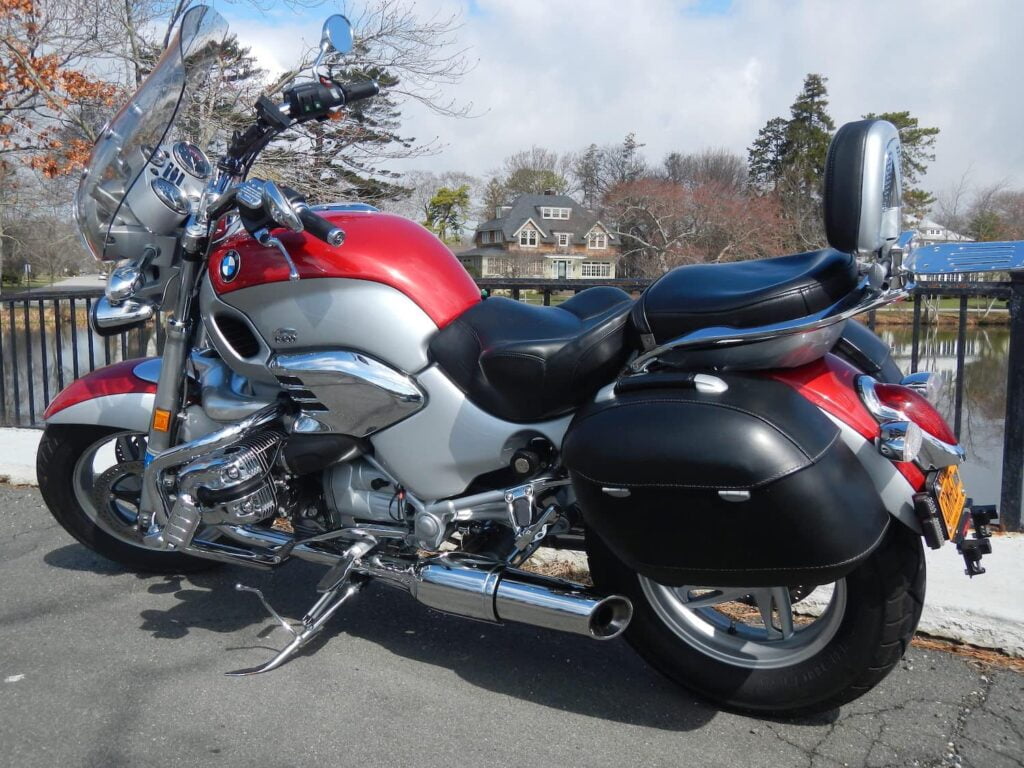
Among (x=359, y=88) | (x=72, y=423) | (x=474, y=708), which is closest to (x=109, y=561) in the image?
(x=72, y=423)

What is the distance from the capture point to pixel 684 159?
40.0m

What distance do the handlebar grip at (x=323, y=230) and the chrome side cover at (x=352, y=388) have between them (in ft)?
1.27

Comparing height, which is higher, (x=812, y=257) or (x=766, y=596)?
(x=812, y=257)

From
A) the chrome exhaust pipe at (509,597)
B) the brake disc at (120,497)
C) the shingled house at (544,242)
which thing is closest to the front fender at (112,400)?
the brake disc at (120,497)

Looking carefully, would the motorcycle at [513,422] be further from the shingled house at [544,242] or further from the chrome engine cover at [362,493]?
the shingled house at [544,242]

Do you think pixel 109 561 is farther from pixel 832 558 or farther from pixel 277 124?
pixel 832 558

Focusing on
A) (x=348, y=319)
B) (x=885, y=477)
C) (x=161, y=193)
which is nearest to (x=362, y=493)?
(x=348, y=319)

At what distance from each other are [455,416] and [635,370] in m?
0.62

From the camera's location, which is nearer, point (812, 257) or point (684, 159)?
point (812, 257)

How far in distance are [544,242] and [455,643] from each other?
46.7m

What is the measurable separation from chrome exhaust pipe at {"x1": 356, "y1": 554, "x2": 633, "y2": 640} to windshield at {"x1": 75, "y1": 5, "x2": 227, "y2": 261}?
1562mm

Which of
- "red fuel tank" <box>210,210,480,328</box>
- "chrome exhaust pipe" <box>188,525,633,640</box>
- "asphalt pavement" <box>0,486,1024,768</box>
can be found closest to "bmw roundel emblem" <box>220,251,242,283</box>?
"red fuel tank" <box>210,210,480,328</box>

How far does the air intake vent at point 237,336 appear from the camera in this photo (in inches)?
115

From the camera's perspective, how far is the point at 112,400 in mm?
3340
